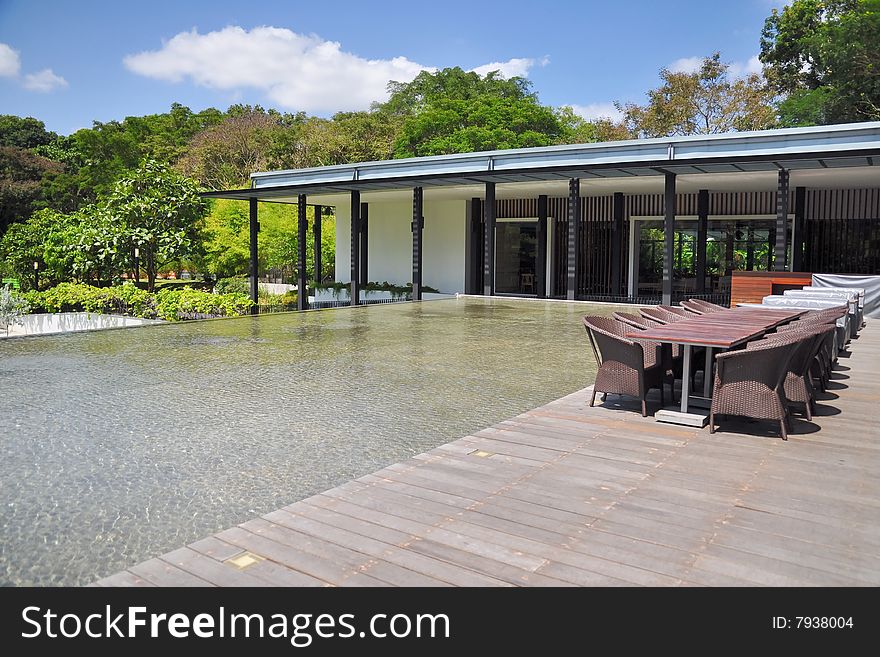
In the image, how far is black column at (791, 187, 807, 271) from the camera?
776 inches

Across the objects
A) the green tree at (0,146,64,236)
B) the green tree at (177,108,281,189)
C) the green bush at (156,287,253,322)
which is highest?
the green tree at (177,108,281,189)

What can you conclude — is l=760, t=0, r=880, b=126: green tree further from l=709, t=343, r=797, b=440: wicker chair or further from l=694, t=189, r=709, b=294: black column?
l=709, t=343, r=797, b=440: wicker chair

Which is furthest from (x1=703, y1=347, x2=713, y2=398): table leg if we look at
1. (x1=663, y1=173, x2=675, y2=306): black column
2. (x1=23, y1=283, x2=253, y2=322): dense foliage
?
(x1=23, y1=283, x2=253, y2=322): dense foliage

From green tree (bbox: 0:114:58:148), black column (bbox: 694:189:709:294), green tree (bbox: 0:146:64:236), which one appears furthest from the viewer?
green tree (bbox: 0:114:58:148)

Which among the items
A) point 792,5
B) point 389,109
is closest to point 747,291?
point 792,5

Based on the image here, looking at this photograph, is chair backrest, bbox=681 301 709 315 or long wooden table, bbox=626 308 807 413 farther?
chair backrest, bbox=681 301 709 315

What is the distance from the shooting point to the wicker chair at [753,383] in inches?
183

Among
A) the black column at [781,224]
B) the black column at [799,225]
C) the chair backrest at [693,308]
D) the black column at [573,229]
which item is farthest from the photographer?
the black column at [799,225]

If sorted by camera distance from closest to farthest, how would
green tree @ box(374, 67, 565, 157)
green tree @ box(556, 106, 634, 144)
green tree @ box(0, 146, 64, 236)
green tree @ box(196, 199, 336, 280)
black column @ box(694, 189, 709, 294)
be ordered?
black column @ box(694, 189, 709, 294) < green tree @ box(196, 199, 336, 280) < green tree @ box(0, 146, 64, 236) < green tree @ box(556, 106, 634, 144) < green tree @ box(374, 67, 565, 157)

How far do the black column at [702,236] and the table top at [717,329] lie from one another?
1322cm

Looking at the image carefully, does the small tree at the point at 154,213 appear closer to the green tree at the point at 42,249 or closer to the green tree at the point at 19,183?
the green tree at the point at 42,249

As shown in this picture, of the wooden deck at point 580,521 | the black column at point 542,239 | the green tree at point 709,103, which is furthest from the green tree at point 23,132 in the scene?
the wooden deck at point 580,521

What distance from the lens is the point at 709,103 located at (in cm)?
3525

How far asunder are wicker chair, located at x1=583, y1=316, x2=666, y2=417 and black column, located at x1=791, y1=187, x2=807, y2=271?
16.1 metres
